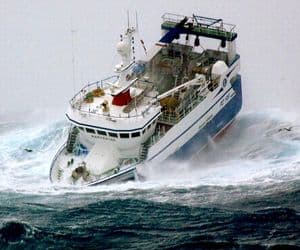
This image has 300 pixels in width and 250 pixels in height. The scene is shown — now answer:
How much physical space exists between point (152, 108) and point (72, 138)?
450 cm

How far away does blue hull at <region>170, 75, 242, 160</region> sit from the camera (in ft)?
157

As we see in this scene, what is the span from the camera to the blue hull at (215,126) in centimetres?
4782

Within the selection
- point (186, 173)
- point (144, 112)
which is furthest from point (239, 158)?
point (144, 112)

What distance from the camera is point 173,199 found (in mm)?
42969

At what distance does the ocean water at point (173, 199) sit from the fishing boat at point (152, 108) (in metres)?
0.86

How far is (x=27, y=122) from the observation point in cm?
5284

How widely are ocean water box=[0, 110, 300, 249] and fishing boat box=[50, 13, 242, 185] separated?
2.81 ft

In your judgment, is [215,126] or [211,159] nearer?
[211,159]

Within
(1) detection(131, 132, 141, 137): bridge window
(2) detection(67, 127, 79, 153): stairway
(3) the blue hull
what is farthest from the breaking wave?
(1) detection(131, 132, 141, 137): bridge window

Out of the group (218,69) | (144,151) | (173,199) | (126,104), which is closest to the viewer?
(173,199)

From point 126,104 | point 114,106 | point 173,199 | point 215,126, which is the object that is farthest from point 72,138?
point 215,126

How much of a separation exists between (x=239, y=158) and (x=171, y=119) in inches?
173

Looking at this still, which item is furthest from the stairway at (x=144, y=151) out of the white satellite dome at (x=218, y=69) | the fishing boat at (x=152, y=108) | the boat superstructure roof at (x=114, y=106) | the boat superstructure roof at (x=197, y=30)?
the boat superstructure roof at (x=197, y=30)

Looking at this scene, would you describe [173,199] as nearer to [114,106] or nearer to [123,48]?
[114,106]
